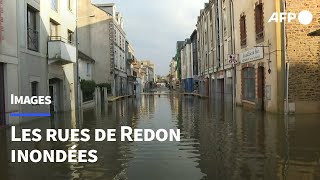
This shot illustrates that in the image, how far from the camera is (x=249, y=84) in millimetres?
26031

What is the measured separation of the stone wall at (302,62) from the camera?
19656 mm

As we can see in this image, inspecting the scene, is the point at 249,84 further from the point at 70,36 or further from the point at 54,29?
the point at 70,36

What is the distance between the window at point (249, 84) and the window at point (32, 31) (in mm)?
13192

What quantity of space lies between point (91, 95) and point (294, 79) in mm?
21628

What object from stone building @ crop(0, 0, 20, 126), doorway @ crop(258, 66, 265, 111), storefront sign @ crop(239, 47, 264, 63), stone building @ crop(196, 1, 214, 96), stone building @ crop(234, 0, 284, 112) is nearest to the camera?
stone building @ crop(0, 0, 20, 126)

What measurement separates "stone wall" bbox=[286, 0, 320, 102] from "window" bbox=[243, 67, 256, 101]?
496 centimetres

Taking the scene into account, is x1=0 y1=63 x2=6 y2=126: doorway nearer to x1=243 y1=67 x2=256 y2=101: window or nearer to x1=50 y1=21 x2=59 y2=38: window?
x1=50 y1=21 x2=59 y2=38: window

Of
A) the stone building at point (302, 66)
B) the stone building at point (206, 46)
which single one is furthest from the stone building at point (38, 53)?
the stone building at point (206, 46)

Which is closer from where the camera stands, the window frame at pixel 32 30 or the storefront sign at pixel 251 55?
the window frame at pixel 32 30

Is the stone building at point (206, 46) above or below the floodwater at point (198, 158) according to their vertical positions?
above

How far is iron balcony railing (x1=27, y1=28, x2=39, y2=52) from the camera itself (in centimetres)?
2040

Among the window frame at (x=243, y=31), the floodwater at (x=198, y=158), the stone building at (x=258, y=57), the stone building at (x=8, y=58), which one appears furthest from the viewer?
the window frame at (x=243, y=31)

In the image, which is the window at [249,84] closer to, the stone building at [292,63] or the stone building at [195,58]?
the stone building at [292,63]

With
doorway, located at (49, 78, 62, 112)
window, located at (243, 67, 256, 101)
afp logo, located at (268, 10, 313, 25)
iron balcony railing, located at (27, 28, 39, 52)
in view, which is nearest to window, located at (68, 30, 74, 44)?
doorway, located at (49, 78, 62, 112)
